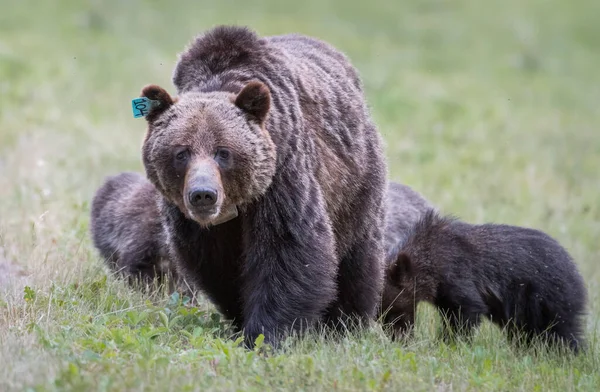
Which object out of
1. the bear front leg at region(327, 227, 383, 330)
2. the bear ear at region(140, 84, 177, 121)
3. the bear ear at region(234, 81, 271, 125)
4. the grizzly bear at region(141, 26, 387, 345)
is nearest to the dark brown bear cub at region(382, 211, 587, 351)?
the bear front leg at region(327, 227, 383, 330)

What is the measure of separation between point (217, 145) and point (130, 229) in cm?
351

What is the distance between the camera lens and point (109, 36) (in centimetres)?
2477

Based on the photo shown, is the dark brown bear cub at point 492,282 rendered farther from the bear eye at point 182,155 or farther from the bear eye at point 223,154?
the bear eye at point 182,155

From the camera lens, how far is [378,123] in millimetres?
19969

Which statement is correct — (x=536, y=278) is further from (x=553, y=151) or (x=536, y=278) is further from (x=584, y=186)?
(x=553, y=151)

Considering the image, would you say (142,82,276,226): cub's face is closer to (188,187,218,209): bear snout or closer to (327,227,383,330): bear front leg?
(188,187,218,209): bear snout

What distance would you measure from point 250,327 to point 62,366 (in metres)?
1.85

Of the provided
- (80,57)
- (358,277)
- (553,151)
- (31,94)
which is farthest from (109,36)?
(358,277)

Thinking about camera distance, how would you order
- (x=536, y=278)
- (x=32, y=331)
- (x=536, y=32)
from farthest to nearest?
(x=536, y=32) → (x=536, y=278) → (x=32, y=331)

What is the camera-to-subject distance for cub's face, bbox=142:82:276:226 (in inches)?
268

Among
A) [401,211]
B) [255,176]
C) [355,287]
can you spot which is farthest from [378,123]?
[255,176]

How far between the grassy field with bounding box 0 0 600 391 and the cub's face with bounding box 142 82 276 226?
3.31 feet

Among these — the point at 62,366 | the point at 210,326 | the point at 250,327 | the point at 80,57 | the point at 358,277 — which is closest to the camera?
the point at 62,366

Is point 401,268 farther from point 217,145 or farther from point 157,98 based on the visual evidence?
point 157,98
